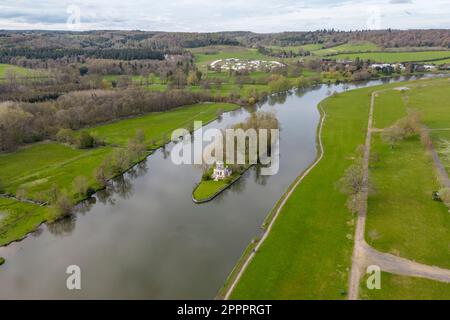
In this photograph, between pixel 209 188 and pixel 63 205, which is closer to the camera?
pixel 63 205

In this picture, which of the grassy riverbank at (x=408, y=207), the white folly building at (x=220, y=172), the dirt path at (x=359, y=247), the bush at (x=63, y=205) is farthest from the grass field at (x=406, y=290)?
the bush at (x=63, y=205)

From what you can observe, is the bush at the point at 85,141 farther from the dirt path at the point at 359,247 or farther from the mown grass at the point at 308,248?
the dirt path at the point at 359,247

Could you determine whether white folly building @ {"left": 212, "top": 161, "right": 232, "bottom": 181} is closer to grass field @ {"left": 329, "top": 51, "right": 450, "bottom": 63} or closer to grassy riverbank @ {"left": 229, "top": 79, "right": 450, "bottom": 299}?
grassy riverbank @ {"left": 229, "top": 79, "right": 450, "bottom": 299}

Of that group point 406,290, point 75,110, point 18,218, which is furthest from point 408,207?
point 75,110

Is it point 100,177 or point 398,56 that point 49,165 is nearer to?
point 100,177

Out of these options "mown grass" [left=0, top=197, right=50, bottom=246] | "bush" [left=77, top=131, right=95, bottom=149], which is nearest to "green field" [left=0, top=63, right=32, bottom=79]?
"bush" [left=77, top=131, right=95, bottom=149]
